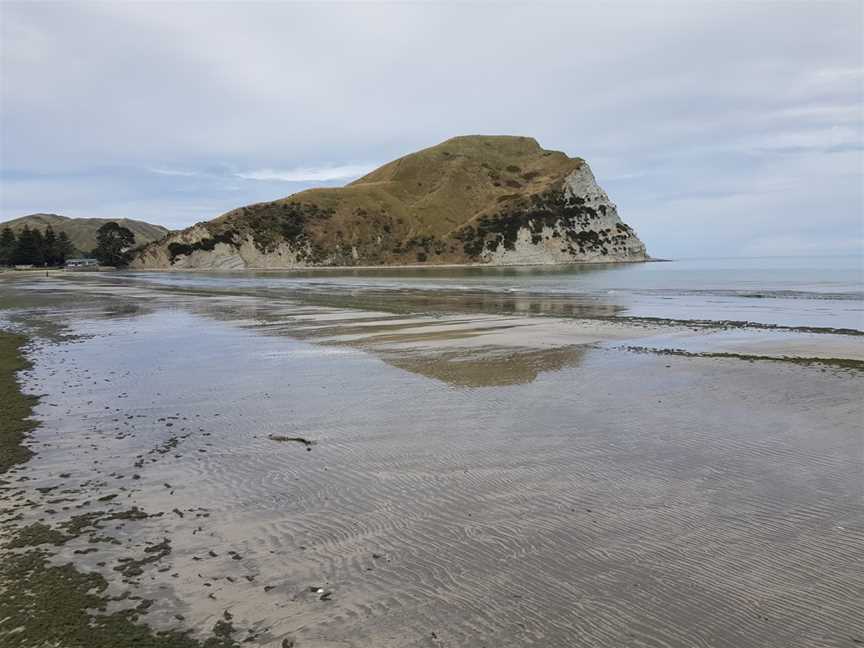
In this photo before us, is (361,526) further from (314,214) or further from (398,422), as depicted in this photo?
(314,214)

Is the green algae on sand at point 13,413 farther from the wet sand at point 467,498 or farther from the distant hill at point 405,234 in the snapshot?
the distant hill at point 405,234

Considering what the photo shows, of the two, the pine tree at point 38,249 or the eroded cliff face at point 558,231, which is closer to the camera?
the pine tree at point 38,249

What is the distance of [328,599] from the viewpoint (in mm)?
5047

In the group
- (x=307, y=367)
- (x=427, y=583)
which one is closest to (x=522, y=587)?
(x=427, y=583)

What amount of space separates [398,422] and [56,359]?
12.4 m

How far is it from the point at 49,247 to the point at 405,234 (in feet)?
319

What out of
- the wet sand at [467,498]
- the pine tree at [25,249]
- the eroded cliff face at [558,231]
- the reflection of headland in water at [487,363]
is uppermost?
the eroded cliff face at [558,231]

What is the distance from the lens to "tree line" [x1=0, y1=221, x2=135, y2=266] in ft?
491

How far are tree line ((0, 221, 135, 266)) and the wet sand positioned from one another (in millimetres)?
164470

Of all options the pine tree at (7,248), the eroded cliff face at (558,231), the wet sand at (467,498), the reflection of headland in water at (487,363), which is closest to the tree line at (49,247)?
the pine tree at (7,248)

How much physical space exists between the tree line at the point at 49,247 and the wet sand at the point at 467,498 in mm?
164470

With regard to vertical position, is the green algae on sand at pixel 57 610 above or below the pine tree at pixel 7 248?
below

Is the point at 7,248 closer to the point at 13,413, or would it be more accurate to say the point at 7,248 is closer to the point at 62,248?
the point at 62,248

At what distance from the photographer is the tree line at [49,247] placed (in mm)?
149750
